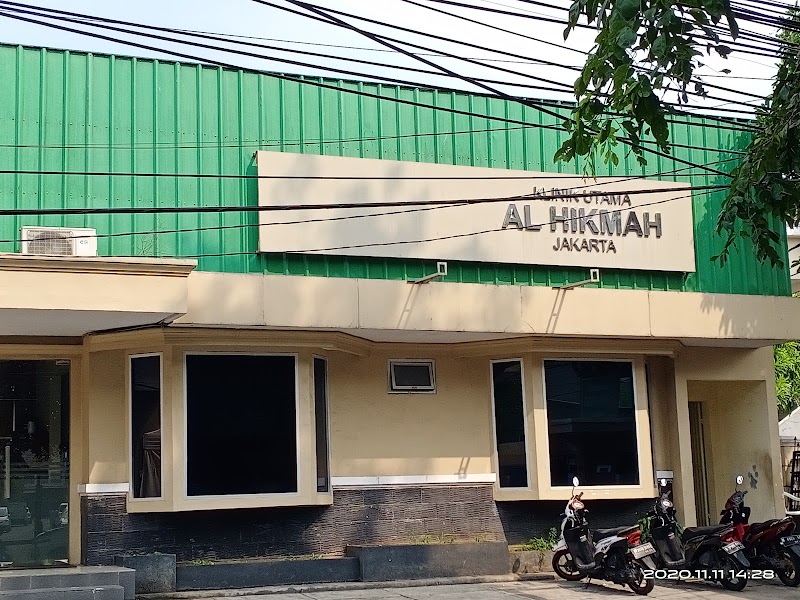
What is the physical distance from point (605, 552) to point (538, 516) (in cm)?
236

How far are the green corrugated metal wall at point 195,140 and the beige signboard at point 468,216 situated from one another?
0.22 m

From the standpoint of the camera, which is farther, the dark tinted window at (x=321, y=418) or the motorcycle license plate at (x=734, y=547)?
the dark tinted window at (x=321, y=418)

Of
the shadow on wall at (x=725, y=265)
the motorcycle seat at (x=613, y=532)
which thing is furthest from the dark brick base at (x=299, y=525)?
the shadow on wall at (x=725, y=265)

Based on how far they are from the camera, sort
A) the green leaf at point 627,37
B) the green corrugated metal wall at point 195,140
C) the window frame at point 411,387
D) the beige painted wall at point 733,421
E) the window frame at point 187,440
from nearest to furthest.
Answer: the green leaf at point 627,37, the green corrugated metal wall at point 195,140, the window frame at point 187,440, the window frame at point 411,387, the beige painted wall at point 733,421

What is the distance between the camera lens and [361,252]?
13.9 meters

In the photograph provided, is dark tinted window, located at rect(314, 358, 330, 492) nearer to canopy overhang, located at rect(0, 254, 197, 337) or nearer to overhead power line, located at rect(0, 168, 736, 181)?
overhead power line, located at rect(0, 168, 736, 181)

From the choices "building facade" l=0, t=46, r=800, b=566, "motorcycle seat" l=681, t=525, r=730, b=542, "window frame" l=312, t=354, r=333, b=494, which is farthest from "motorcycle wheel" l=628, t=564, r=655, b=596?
"window frame" l=312, t=354, r=333, b=494

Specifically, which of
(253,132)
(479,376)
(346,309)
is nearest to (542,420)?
(479,376)

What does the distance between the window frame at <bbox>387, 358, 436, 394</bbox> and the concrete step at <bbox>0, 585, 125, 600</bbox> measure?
4.82 metres

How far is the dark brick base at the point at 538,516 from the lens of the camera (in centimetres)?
1530

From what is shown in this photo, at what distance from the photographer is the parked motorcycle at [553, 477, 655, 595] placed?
511 inches

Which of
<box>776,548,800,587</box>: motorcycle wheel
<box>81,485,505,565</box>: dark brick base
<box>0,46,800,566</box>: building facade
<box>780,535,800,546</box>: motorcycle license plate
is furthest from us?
<box>776,548,800,587</box>: motorcycle wheel

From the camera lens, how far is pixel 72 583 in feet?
39.5

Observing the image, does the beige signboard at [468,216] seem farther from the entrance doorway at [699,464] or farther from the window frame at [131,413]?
the entrance doorway at [699,464]
